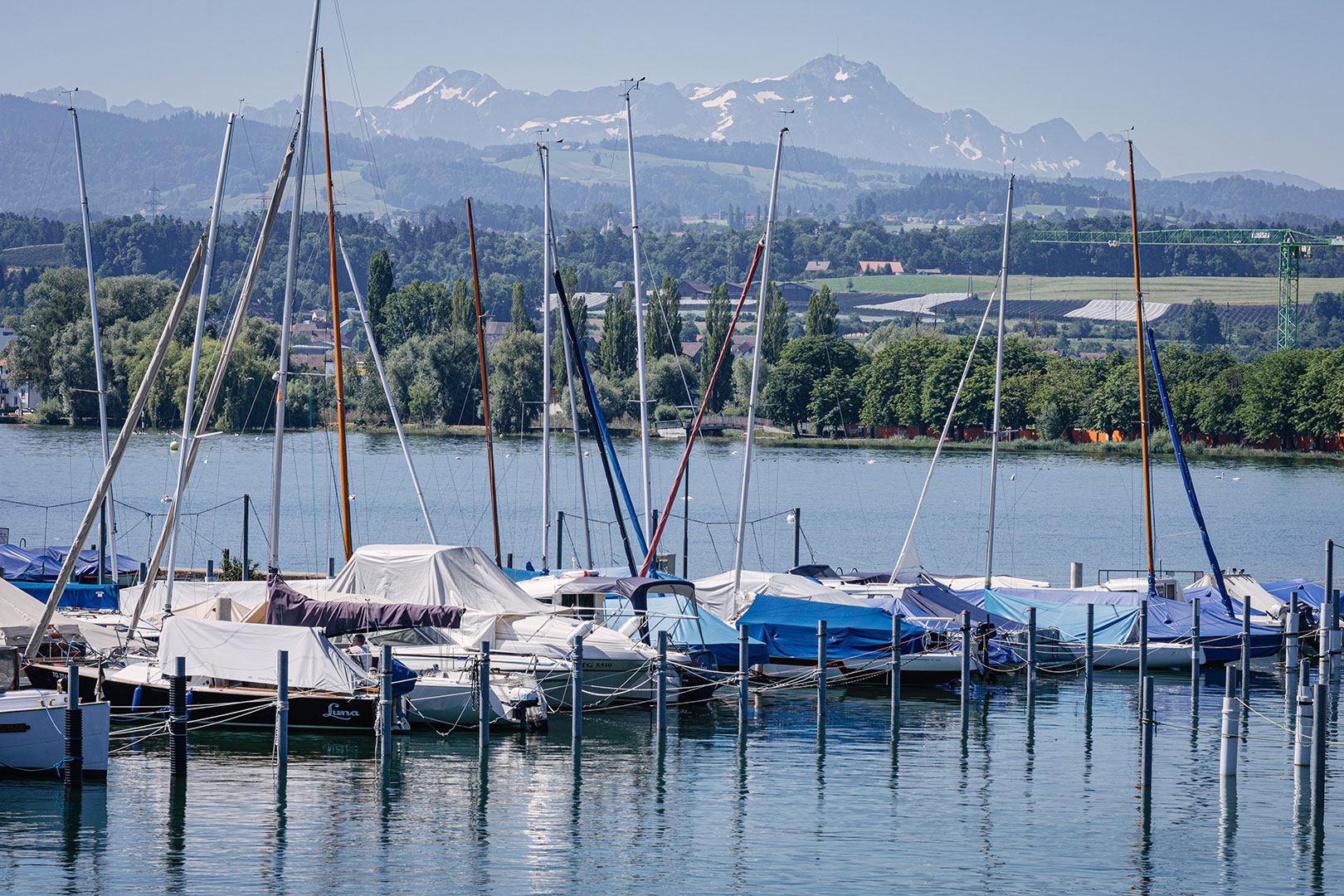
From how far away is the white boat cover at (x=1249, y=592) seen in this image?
43.5m

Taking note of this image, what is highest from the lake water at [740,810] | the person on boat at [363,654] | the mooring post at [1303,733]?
the person on boat at [363,654]

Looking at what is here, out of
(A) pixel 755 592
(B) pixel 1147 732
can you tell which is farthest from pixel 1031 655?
(B) pixel 1147 732

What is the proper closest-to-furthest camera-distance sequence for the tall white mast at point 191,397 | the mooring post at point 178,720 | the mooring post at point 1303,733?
the mooring post at point 178,720 < the mooring post at point 1303,733 < the tall white mast at point 191,397

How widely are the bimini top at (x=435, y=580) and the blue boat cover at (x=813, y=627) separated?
4972 mm

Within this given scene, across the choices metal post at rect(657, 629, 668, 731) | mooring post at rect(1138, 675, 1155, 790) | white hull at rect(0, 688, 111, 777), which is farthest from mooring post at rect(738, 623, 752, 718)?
white hull at rect(0, 688, 111, 777)

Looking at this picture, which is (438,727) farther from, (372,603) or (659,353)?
(659,353)

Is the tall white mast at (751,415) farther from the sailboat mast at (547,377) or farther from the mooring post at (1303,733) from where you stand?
the mooring post at (1303,733)

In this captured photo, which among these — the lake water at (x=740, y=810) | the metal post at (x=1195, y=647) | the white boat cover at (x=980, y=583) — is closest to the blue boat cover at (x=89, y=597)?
the lake water at (x=740, y=810)

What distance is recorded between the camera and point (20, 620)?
3234 centimetres

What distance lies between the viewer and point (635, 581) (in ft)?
119

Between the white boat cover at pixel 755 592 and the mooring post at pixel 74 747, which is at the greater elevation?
the white boat cover at pixel 755 592

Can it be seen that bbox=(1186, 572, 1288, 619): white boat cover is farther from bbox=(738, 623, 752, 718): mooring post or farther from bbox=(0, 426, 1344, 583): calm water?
bbox=(738, 623, 752, 718): mooring post

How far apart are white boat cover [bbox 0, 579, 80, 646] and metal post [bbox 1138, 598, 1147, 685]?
23.7 metres

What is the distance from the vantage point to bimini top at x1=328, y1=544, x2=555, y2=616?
35.4m
